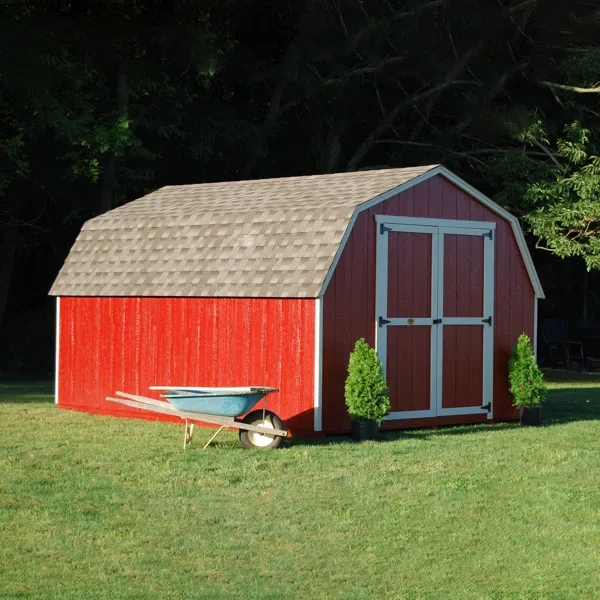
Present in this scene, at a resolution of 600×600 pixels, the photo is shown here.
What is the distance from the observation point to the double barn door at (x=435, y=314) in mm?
14008

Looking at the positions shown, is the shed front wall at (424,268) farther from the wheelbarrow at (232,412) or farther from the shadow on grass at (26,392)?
the shadow on grass at (26,392)

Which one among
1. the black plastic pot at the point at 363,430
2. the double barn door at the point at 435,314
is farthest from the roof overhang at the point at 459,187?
the black plastic pot at the point at 363,430

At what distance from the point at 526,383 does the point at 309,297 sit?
3.67m

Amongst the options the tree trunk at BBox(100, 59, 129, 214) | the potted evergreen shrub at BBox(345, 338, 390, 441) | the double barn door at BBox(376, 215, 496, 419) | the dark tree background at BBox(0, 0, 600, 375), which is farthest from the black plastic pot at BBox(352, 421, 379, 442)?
the tree trunk at BBox(100, 59, 129, 214)

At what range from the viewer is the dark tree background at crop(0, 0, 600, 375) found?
23.4m

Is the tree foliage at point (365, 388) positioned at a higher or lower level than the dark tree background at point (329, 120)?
lower

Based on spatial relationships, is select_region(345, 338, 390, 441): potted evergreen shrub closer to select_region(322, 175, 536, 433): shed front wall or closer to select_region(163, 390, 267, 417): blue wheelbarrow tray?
select_region(322, 175, 536, 433): shed front wall

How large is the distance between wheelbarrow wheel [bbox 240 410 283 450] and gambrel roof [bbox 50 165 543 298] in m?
1.64

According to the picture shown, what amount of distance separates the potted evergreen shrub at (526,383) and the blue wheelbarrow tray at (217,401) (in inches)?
179

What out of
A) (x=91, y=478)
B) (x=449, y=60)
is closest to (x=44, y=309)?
(x=449, y=60)

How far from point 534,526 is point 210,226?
27.7ft

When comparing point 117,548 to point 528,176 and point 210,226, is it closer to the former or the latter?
point 210,226

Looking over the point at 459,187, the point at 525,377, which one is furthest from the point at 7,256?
the point at 525,377

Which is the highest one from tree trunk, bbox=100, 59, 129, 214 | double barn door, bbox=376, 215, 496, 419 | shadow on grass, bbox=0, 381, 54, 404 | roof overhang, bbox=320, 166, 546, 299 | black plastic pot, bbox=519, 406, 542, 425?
tree trunk, bbox=100, 59, 129, 214
